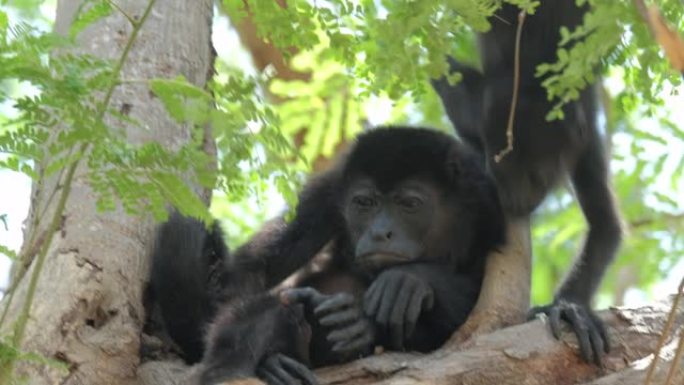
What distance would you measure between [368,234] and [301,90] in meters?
3.12

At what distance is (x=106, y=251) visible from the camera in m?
6.07

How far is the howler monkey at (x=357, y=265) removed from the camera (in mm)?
5879

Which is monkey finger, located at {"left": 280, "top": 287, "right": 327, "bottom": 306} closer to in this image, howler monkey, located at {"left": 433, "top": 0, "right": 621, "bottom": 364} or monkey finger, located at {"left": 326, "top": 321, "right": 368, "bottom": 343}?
monkey finger, located at {"left": 326, "top": 321, "right": 368, "bottom": 343}

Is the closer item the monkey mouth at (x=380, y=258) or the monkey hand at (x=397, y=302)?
the monkey hand at (x=397, y=302)

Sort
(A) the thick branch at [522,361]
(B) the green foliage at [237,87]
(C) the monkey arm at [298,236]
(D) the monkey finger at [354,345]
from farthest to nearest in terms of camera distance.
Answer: (C) the monkey arm at [298,236], (D) the monkey finger at [354,345], (A) the thick branch at [522,361], (B) the green foliage at [237,87]

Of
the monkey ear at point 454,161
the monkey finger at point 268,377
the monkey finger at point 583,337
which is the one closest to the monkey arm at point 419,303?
the monkey ear at point 454,161

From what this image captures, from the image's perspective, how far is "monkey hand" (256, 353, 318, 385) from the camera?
551 cm

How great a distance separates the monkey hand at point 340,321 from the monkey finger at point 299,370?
0.33 m

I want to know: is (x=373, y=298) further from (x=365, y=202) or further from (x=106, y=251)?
(x=106, y=251)

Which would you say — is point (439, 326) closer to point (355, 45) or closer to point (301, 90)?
point (355, 45)

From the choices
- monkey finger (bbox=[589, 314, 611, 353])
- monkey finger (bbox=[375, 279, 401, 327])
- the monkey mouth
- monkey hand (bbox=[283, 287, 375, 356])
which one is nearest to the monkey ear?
the monkey mouth

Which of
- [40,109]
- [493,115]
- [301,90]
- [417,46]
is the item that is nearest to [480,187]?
[493,115]

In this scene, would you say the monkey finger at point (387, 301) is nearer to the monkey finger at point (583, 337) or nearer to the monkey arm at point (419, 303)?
the monkey arm at point (419, 303)

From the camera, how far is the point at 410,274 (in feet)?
21.2
